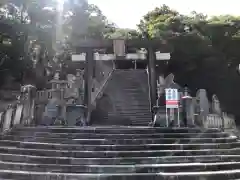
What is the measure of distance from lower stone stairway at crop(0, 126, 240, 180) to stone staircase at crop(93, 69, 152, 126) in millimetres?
7249

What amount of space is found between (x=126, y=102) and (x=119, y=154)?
11.1 m

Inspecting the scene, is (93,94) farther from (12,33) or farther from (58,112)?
(12,33)

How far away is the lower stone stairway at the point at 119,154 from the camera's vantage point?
7.98 meters

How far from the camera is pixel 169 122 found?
546 inches

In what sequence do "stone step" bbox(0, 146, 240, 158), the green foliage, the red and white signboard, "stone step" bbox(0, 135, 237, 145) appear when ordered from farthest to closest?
the green foliage < the red and white signboard < "stone step" bbox(0, 135, 237, 145) < "stone step" bbox(0, 146, 240, 158)

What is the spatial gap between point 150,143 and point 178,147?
849 mm

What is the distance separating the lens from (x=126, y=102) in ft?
66.0

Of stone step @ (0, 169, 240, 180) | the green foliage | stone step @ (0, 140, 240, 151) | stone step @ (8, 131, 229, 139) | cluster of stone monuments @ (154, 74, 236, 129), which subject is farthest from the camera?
the green foliage

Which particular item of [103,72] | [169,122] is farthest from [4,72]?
[169,122]

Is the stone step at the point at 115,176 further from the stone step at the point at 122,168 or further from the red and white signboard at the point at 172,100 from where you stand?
the red and white signboard at the point at 172,100

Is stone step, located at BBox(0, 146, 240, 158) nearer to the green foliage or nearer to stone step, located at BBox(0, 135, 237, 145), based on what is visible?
stone step, located at BBox(0, 135, 237, 145)

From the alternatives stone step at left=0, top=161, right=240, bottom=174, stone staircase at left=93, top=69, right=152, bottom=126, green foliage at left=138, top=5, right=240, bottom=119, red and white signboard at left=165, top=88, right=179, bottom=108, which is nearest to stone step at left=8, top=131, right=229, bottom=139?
stone step at left=0, top=161, right=240, bottom=174

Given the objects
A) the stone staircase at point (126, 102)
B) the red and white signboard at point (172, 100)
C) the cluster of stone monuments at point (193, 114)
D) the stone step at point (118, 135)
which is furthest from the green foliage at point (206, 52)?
the stone step at point (118, 135)

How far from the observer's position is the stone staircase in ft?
60.7
